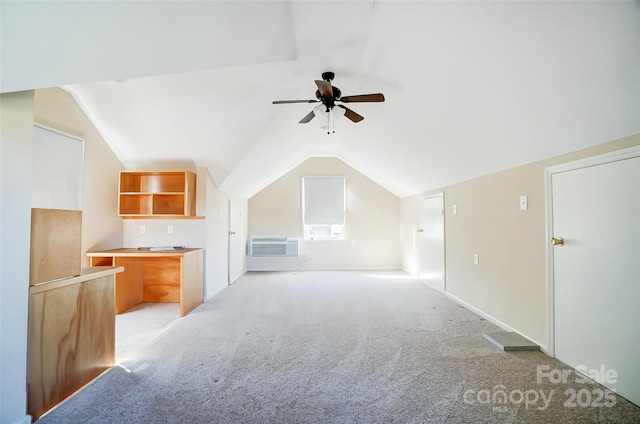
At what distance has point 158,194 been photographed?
13.8 feet

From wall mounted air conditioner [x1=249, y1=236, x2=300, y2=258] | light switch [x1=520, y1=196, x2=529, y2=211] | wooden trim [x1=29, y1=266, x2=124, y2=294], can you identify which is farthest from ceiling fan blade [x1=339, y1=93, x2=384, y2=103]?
wall mounted air conditioner [x1=249, y1=236, x2=300, y2=258]

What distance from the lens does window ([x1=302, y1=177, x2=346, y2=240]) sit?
7098mm

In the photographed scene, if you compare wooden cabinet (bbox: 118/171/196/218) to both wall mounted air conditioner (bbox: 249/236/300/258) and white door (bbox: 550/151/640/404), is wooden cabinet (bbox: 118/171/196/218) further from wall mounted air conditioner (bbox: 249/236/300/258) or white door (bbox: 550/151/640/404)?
white door (bbox: 550/151/640/404)

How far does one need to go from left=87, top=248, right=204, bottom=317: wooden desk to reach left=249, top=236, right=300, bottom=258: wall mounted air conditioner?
2524mm

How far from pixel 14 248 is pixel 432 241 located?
5.14 m

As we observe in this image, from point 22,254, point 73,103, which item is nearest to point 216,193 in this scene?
point 73,103

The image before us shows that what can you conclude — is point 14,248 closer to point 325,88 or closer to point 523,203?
point 325,88

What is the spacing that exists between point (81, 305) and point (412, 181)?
16.2 ft

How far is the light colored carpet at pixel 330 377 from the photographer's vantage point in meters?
1.83

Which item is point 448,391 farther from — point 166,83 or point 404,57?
point 166,83

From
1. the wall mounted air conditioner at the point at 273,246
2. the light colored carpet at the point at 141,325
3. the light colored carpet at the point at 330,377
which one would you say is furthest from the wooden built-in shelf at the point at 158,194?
the wall mounted air conditioner at the point at 273,246

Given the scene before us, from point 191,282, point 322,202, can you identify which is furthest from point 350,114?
point 322,202

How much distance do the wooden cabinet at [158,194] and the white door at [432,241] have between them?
3865mm

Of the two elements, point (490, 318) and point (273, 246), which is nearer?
point (490, 318)
